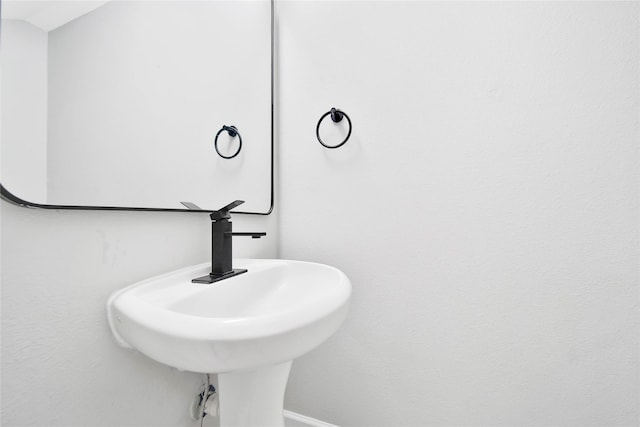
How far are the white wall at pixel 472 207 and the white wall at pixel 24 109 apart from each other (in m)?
0.75

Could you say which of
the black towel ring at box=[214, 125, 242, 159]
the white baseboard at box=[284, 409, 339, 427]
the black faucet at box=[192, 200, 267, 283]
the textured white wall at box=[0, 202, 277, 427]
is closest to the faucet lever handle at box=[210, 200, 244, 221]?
the black faucet at box=[192, 200, 267, 283]

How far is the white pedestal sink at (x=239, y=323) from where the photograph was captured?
413 mm

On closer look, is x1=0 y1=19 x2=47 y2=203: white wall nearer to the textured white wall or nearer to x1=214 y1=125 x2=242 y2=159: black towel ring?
the textured white wall

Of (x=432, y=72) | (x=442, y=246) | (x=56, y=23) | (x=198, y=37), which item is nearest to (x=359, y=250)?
(x=442, y=246)

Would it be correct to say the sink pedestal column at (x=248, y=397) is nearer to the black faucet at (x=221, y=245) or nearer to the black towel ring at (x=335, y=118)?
the black faucet at (x=221, y=245)

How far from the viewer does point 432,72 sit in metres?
0.93

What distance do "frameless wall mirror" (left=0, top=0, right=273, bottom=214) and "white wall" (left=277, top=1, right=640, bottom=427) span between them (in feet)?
0.91

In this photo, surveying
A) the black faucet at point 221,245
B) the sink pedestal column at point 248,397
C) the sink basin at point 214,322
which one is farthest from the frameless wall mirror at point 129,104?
the sink pedestal column at point 248,397

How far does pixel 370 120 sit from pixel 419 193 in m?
0.31

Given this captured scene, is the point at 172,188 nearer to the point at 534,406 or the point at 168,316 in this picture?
the point at 168,316

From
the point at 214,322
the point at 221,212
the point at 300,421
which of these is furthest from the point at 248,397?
the point at 300,421

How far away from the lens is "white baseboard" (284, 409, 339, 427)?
1.08 m

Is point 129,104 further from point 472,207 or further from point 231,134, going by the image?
point 472,207

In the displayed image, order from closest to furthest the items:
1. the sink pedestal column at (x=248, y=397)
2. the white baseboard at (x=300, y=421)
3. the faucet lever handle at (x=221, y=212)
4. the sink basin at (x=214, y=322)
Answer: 1. the sink basin at (x=214, y=322)
2. the sink pedestal column at (x=248, y=397)
3. the faucet lever handle at (x=221, y=212)
4. the white baseboard at (x=300, y=421)
